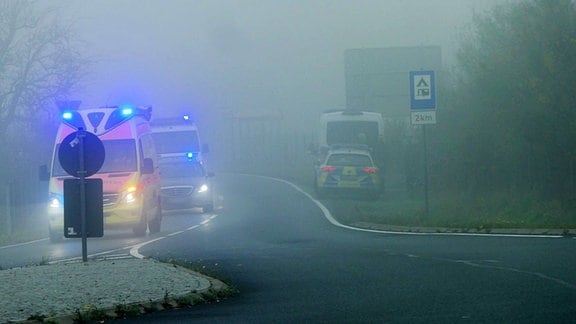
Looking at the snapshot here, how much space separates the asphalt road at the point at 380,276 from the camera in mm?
10625

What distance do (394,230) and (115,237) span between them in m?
7.16

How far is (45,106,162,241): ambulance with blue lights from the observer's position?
987 inches

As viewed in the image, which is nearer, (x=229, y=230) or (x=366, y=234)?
(x=366, y=234)

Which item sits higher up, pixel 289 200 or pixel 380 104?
pixel 380 104

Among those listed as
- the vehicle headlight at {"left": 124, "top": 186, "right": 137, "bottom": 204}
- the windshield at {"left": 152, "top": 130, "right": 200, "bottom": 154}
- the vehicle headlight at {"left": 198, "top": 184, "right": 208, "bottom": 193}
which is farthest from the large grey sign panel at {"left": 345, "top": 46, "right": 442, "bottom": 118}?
the vehicle headlight at {"left": 124, "top": 186, "right": 137, "bottom": 204}

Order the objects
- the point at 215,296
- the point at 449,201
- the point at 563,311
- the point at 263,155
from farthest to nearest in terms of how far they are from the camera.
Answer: the point at 263,155
the point at 449,201
the point at 215,296
the point at 563,311

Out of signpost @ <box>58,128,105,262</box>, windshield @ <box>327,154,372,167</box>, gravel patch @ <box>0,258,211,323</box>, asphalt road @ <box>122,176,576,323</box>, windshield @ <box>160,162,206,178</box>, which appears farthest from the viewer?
windshield @ <box>327,154,372,167</box>

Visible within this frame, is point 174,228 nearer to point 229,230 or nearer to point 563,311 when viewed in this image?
point 229,230

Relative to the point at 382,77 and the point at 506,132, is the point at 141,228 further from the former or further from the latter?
the point at 382,77

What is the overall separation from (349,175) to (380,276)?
1059 inches

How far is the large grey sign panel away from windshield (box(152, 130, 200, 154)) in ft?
40.8

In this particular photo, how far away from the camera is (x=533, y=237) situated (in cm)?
1906

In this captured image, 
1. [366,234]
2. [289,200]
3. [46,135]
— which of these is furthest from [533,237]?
[46,135]

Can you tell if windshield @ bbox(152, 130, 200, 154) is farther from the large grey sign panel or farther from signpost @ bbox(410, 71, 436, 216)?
signpost @ bbox(410, 71, 436, 216)
